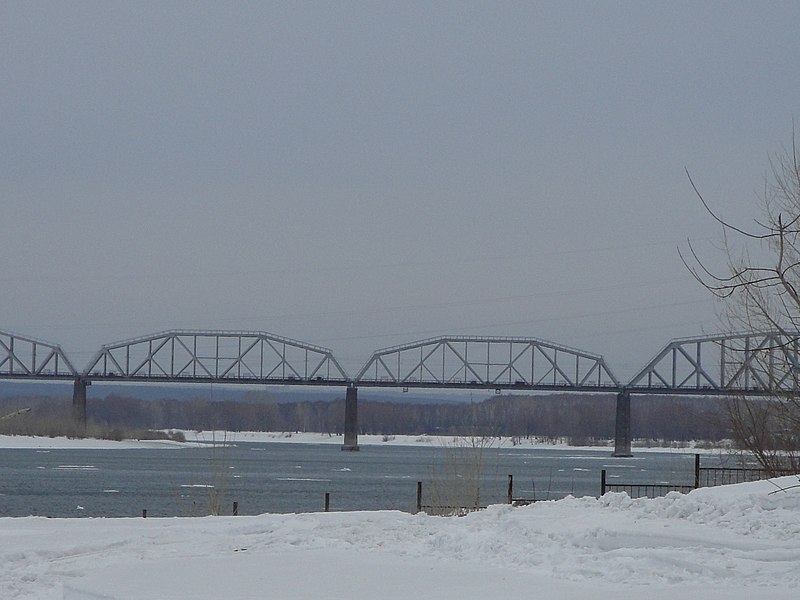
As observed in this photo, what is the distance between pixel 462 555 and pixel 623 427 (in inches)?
4133

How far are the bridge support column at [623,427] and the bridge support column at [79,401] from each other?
167 ft

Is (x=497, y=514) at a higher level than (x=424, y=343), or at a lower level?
lower

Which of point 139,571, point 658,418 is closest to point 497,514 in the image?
point 139,571

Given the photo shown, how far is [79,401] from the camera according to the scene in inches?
5069

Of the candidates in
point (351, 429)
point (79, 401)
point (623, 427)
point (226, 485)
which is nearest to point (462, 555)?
point (226, 485)

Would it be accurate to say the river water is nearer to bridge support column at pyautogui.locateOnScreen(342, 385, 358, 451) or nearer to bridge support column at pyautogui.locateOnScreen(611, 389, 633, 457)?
bridge support column at pyautogui.locateOnScreen(611, 389, 633, 457)

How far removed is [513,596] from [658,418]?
6749 inches

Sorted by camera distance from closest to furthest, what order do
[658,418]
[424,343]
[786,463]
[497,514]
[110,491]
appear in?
1. [497,514]
2. [786,463]
3. [110,491]
4. [424,343]
5. [658,418]

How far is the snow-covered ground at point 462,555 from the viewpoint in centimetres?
1236

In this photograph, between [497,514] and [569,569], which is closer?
[569,569]

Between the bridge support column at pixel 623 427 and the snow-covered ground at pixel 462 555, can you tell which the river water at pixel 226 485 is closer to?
the snow-covered ground at pixel 462 555

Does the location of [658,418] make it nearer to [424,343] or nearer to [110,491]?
[424,343]

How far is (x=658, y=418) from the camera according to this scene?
588 ft

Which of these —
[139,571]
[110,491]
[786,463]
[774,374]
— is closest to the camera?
[139,571]
